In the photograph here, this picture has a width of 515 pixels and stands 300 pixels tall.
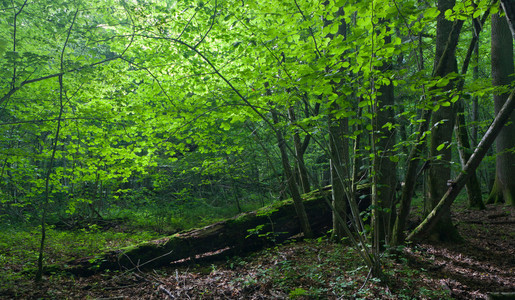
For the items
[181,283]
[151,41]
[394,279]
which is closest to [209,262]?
[181,283]

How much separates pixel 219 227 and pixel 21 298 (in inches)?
139

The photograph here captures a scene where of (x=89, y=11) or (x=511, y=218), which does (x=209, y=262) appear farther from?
(x=511, y=218)

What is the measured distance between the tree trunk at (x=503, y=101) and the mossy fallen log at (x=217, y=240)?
5070mm

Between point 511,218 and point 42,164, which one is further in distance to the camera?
point 42,164

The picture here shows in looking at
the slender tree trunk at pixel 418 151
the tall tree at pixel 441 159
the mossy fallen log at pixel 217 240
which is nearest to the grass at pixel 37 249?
the mossy fallen log at pixel 217 240

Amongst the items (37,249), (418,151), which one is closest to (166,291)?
(37,249)

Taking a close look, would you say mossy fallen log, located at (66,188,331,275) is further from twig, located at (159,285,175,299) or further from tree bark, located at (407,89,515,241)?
tree bark, located at (407,89,515,241)

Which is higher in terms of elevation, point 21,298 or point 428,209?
point 428,209

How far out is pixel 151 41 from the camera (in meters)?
6.05

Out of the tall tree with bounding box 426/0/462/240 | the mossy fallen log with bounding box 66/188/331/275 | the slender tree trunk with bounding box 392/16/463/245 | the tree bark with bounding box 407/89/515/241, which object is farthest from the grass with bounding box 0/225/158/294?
the tall tree with bounding box 426/0/462/240

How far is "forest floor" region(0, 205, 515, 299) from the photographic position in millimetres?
3795

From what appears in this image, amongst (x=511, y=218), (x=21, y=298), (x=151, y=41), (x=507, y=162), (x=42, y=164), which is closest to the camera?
(x=21, y=298)

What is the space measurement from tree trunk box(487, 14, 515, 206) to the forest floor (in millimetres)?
3019

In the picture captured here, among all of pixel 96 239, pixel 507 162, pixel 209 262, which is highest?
pixel 507 162
